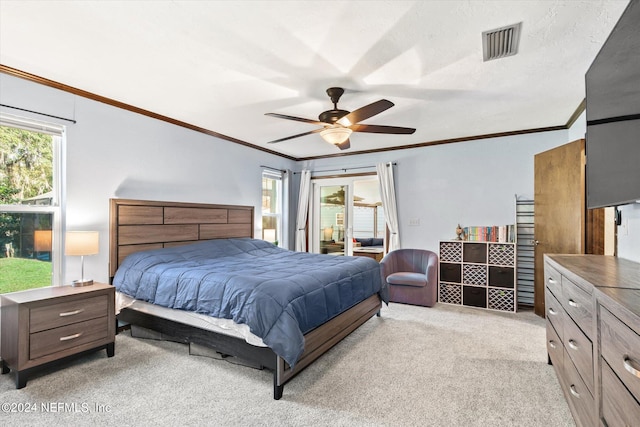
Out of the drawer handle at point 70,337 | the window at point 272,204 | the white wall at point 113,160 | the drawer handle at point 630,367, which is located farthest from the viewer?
the window at point 272,204

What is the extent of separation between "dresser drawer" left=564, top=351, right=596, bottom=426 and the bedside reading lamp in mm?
3651

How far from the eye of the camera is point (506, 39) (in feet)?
7.50

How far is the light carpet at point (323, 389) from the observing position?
2.02m

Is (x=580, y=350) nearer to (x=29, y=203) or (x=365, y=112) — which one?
(x=365, y=112)

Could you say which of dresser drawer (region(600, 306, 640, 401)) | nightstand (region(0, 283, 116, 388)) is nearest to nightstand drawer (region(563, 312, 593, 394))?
dresser drawer (region(600, 306, 640, 401))

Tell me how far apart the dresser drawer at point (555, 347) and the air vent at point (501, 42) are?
2.11 meters

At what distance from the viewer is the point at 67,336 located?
261 cm

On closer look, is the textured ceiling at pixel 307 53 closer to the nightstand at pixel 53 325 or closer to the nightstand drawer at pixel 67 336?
the nightstand at pixel 53 325

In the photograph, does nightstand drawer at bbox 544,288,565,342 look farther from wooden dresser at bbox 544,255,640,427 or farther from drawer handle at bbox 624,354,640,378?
drawer handle at bbox 624,354,640,378

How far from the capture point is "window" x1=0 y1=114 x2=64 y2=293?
2.89 m

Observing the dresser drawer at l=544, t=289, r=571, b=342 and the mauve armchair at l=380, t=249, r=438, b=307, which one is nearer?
the dresser drawer at l=544, t=289, r=571, b=342

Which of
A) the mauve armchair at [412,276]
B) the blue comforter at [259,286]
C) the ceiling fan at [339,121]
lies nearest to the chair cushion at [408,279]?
the mauve armchair at [412,276]

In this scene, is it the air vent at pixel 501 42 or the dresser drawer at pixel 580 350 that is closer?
the dresser drawer at pixel 580 350

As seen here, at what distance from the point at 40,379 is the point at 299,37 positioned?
10.6ft
